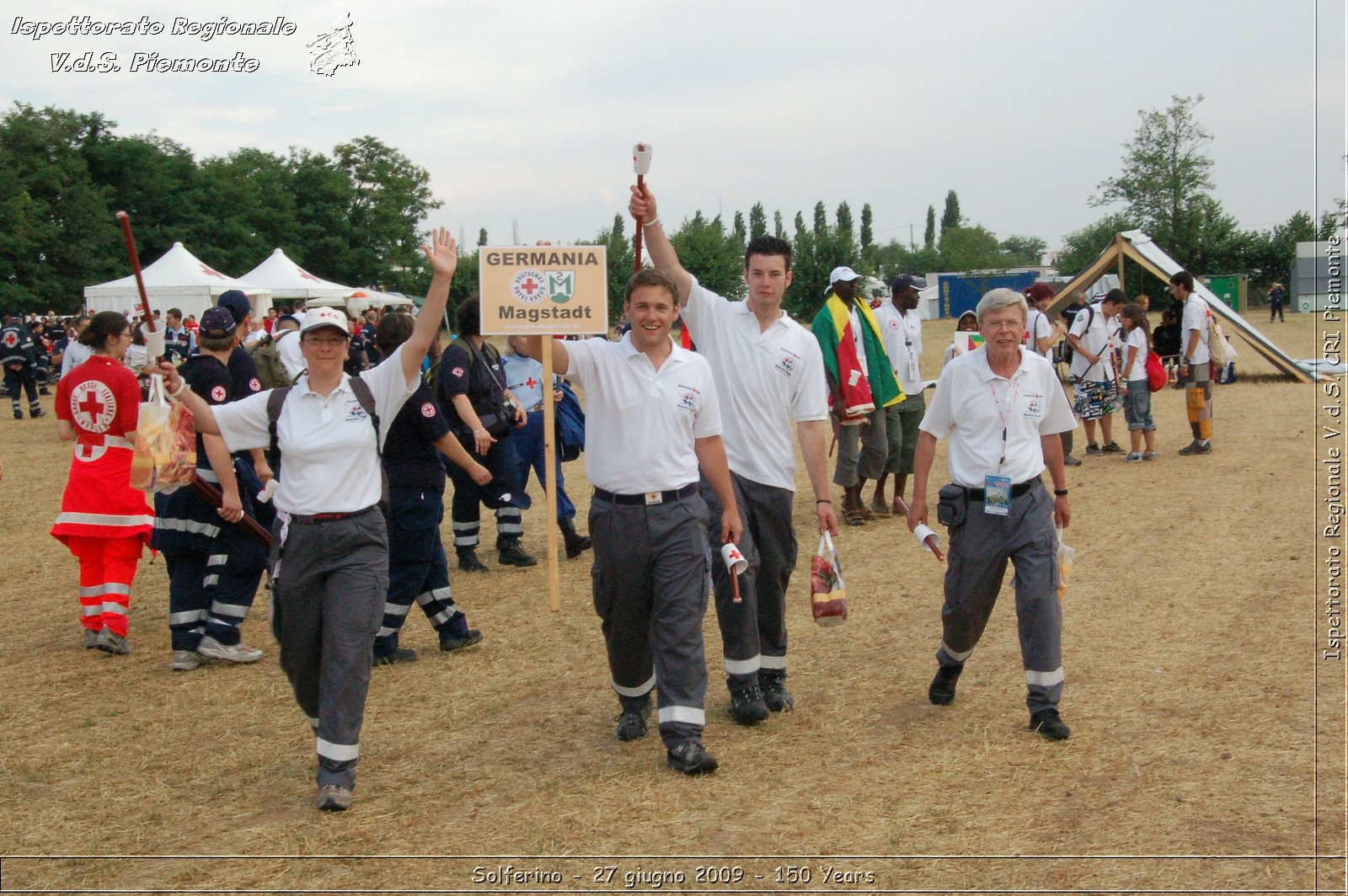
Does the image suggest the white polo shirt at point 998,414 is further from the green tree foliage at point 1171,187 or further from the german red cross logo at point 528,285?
the green tree foliage at point 1171,187

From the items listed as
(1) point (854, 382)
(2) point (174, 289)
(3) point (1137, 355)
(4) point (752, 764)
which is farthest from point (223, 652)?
(2) point (174, 289)

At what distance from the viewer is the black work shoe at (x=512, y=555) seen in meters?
9.44

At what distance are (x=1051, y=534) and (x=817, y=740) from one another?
142 centimetres

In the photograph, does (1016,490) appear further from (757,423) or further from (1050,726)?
(757,423)

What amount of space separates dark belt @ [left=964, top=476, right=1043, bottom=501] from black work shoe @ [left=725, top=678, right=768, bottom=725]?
1.35 m

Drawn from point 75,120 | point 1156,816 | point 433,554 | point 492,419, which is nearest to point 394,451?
point 433,554

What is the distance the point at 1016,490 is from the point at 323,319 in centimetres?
313

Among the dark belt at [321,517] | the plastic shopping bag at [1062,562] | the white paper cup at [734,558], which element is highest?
the dark belt at [321,517]

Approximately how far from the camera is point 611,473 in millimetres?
4953

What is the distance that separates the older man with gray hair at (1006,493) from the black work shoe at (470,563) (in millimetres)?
4669

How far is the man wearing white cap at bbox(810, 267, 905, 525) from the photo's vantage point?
9.44 m

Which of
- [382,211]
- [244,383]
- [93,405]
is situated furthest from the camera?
[382,211]

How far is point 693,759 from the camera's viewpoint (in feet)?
16.1

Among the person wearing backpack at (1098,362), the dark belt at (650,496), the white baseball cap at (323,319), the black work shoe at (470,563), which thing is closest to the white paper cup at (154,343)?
the white baseball cap at (323,319)
